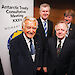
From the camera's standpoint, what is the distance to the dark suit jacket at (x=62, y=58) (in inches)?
64.1

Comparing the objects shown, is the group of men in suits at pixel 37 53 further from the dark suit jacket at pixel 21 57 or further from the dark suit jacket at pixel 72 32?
the dark suit jacket at pixel 72 32

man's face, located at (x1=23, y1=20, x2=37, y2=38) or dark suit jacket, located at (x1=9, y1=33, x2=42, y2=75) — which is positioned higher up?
man's face, located at (x1=23, y1=20, x2=37, y2=38)

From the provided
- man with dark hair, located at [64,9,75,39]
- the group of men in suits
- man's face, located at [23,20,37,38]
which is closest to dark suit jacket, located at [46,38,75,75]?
the group of men in suits

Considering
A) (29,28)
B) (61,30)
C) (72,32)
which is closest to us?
(29,28)

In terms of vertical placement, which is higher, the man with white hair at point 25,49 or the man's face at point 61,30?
the man's face at point 61,30

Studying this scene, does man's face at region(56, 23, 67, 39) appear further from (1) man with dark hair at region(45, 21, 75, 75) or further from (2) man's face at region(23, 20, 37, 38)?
(2) man's face at region(23, 20, 37, 38)

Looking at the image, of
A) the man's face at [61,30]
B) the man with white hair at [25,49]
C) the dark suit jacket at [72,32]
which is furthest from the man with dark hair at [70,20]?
the man with white hair at [25,49]

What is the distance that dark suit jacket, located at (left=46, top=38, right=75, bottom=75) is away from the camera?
5.34ft

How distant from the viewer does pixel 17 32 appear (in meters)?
2.07

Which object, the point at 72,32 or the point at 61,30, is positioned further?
the point at 72,32

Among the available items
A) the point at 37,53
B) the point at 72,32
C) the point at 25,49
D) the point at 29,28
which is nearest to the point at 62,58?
the point at 37,53

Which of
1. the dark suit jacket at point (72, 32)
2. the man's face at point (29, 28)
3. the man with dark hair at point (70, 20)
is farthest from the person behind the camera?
the dark suit jacket at point (72, 32)

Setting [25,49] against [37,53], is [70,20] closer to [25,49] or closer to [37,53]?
[37,53]

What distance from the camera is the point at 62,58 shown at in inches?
64.8
